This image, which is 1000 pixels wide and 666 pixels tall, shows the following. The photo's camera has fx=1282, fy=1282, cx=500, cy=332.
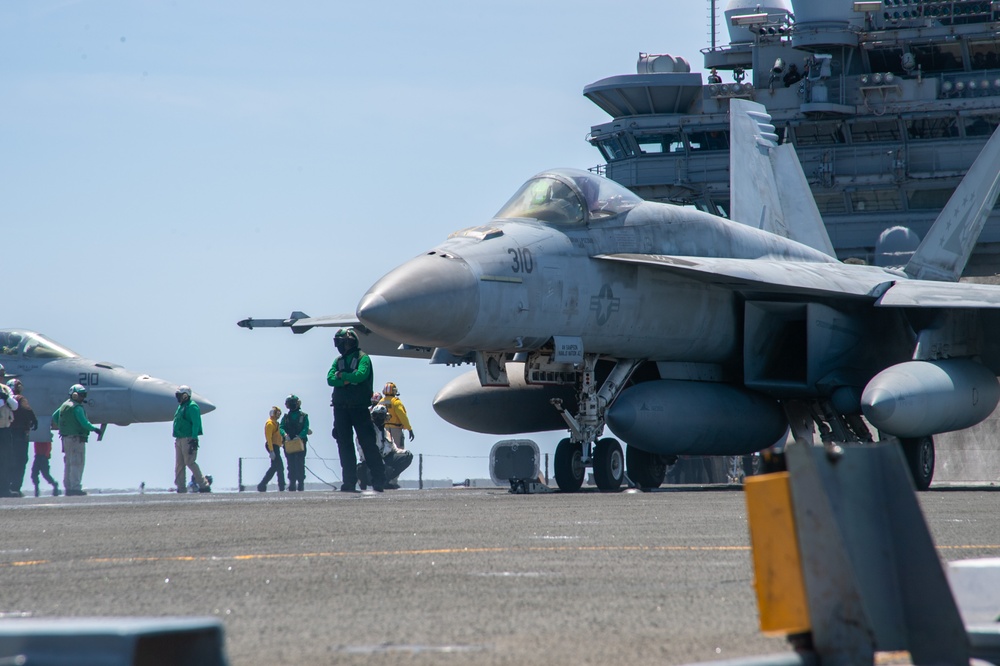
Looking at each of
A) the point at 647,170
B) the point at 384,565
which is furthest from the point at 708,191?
the point at 384,565

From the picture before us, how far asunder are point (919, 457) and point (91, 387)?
13.8m

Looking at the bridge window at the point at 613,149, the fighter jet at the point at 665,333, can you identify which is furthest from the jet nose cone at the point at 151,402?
the bridge window at the point at 613,149

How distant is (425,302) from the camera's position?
11.6m

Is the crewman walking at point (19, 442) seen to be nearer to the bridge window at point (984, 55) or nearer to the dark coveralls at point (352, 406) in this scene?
the dark coveralls at point (352, 406)

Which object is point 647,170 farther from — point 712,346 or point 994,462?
point 712,346

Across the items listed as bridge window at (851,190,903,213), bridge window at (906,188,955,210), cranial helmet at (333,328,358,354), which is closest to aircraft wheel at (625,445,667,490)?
cranial helmet at (333,328,358,354)

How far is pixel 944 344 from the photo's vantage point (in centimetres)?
1534

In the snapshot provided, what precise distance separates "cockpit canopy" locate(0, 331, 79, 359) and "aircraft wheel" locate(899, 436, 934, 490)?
47.6ft

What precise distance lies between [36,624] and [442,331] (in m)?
9.58

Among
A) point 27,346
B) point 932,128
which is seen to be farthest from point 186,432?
point 932,128

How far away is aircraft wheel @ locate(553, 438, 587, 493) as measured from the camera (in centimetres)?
1413

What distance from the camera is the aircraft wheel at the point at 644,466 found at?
51.3 ft

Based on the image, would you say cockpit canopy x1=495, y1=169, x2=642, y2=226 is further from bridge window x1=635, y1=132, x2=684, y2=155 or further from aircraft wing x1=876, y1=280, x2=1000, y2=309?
bridge window x1=635, y1=132, x2=684, y2=155

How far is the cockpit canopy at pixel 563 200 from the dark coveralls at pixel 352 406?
253 cm
